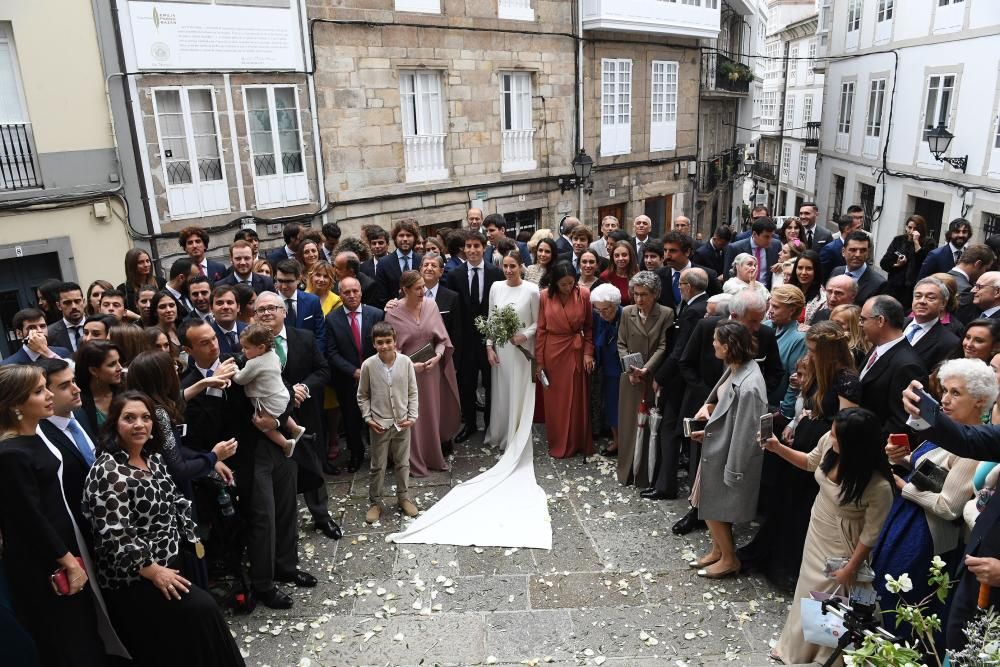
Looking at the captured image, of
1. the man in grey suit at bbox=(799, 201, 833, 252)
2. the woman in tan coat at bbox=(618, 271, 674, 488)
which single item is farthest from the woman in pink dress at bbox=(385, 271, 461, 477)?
the man in grey suit at bbox=(799, 201, 833, 252)

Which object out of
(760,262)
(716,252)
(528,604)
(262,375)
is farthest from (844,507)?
(716,252)

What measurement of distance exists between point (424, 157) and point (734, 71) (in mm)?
14528

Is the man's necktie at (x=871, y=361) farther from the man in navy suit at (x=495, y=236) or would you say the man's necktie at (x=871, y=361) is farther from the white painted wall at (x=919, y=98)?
the white painted wall at (x=919, y=98)

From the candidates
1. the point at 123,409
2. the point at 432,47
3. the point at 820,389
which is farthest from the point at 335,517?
the point at 432,47

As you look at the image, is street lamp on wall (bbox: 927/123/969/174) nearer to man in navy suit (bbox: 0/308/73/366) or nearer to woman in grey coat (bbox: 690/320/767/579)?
woman in grey coat (bbox: 690/320/767/579)

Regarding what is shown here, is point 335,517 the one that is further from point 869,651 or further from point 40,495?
point 869,651

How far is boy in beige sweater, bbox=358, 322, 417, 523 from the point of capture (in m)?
5.74

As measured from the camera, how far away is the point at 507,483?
6.55m

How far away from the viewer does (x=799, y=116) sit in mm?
41625

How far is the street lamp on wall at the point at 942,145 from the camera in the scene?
15930 mm

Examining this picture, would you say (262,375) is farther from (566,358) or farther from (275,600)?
(566,358)

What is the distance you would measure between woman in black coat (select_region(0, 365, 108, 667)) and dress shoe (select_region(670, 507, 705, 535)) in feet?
13.8

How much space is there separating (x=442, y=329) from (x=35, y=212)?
7622mm

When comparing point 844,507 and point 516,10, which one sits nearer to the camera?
point 844,507
